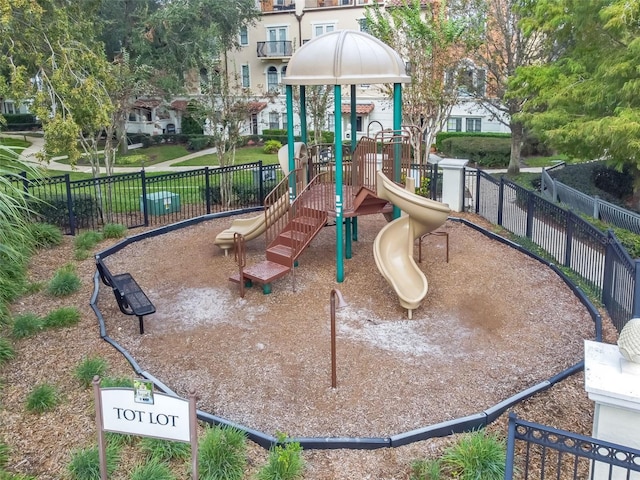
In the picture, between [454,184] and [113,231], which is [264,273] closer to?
[113,231]

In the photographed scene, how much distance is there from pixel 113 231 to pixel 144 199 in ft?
4.60

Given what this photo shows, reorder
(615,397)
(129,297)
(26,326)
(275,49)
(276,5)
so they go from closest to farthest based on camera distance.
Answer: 1. (615,397)
2. (26,326)
3. (129,297)
4. (276,5)
5. (275,49)

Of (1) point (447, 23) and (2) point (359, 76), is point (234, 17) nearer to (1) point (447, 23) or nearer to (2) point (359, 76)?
(1) point (447, 23)

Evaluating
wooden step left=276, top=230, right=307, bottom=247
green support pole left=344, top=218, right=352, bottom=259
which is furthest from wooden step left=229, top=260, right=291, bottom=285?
green support pole left=344, top=218, right=352, bottom=259

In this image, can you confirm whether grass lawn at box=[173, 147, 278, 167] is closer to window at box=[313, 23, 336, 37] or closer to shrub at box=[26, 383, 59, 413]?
window at box=[313, 23, 336, 37]

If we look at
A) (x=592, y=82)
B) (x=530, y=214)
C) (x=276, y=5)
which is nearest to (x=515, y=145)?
(x=592, y=82)

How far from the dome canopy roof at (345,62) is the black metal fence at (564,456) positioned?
240 inches

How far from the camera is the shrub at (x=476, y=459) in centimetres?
496

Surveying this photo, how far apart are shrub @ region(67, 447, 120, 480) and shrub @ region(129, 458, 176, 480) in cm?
27

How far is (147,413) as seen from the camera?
4422 mm

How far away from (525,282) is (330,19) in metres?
28.9

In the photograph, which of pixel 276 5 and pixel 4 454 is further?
pixel 276 5

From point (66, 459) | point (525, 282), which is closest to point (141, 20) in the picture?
point (525, 282)

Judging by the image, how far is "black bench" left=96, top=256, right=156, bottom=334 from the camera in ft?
26.5
